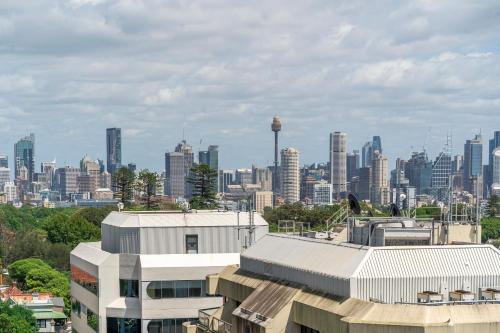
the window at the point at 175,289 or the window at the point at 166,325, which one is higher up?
the window at the point at 175,289

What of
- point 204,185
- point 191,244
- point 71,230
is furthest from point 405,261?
point 71,230

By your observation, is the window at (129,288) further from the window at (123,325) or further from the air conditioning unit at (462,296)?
the air conditioning unit at (462,296)

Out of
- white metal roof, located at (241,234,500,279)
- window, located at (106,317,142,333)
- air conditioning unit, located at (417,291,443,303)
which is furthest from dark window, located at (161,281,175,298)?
air conditioning unit, located at (417,291,443,303)

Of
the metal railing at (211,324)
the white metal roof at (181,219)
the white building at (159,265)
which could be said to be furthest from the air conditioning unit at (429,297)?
the white metal roof at (181,219)

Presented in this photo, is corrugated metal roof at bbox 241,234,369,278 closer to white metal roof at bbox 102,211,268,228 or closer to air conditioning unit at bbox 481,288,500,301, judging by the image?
air conditioning unit at bbox 481,288,500,301

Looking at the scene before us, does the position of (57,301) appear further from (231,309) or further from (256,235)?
(231,309)

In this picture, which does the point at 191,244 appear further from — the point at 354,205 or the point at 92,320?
the point at 354,205

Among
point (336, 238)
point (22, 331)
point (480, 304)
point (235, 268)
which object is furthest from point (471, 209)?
point (22, 331)

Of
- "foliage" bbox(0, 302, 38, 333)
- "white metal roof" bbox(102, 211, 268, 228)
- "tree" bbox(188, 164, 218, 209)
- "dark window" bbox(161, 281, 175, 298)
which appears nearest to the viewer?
"dark window" bbox(161, 281, 175, 298)
